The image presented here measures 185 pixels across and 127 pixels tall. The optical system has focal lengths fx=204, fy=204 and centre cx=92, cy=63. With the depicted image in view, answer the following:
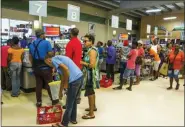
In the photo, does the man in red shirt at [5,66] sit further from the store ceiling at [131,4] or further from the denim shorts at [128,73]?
the store ceiling at [131,4]

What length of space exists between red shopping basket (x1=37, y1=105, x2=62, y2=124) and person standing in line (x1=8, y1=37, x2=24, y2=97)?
167 centimetres

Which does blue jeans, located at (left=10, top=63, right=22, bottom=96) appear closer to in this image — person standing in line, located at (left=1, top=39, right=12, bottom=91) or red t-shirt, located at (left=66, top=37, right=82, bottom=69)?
person standing in line, located at (left=1, top=39, right=12, bottom=91)

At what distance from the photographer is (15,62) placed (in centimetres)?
441

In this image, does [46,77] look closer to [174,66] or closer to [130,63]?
[130,63]

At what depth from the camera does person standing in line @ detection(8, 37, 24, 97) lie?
4.38 meters

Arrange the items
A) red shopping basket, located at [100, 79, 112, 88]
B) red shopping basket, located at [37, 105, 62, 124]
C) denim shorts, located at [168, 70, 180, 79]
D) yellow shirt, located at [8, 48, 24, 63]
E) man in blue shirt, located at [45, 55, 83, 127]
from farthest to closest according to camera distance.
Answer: red shopping basket, located at [100, 79, 112, 88] < denim shorts, located at [168, 70, 180, 79] < yellow shirt, located at [8, 48, 24, 63] < red shopping basket, located at [37, 105, 62, 124] < man in blue shirt, located at [45, 55, 83, 127]

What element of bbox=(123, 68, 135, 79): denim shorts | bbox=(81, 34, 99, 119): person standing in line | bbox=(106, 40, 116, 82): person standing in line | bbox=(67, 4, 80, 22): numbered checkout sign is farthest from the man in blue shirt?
bbox=(67, 4, 80, 22): numbered checkout sign

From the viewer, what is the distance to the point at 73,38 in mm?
3533

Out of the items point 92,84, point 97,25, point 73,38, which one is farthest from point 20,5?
point 92,84

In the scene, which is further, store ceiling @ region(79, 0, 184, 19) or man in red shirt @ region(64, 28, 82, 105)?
store ceiling @ region(79, 0, 184, 19)

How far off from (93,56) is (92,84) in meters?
0.46

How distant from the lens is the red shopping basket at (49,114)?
3.12 m

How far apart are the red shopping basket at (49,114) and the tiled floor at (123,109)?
0.16 meters

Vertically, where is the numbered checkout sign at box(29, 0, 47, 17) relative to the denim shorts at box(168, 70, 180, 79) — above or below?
above
